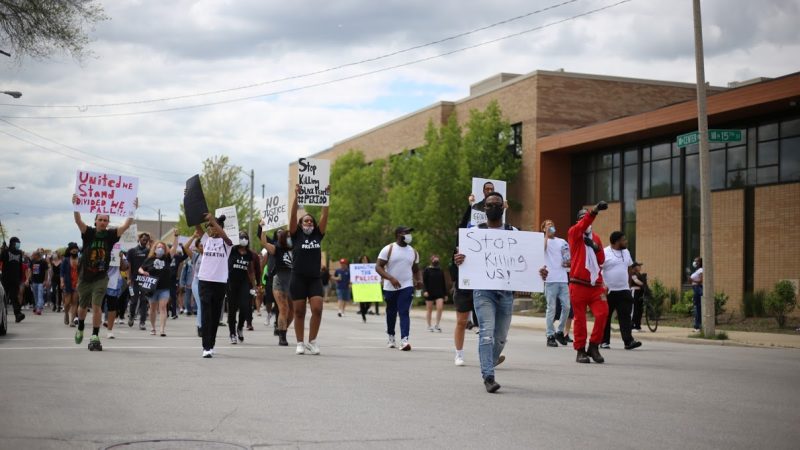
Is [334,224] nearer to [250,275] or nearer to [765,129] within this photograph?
[765,129]

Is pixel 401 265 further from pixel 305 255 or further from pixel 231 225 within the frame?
pixel 231 225

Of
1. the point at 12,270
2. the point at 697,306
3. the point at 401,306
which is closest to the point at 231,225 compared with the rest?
the point at 401,306

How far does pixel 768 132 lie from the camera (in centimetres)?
3269

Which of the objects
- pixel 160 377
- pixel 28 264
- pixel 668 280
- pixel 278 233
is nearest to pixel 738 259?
pixel 668 280

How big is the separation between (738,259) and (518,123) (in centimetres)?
1495

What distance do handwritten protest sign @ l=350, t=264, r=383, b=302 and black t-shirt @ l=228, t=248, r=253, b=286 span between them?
12296 millimetres

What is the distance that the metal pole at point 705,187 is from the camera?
67.8ft

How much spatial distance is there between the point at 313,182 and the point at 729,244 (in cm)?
2281

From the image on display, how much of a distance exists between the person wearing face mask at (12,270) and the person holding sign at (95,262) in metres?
9.97

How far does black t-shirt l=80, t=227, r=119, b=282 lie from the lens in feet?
46.0

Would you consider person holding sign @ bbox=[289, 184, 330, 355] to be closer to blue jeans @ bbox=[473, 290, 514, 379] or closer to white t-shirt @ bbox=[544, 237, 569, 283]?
blue jeans @ bbox=[473, 290, 514, 379]

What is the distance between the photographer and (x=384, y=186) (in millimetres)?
58969

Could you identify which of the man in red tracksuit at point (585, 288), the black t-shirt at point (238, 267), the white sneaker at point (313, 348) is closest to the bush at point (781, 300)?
the man in red tracksuit at point (585, 288)

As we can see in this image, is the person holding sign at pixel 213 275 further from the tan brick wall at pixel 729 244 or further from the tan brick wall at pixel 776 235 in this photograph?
the tan brick wall at pixel 729 244
